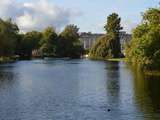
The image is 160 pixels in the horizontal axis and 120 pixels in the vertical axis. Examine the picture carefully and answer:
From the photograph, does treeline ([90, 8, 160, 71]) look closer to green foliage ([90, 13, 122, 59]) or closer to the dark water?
the dark water

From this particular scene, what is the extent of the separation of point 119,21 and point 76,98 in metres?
152

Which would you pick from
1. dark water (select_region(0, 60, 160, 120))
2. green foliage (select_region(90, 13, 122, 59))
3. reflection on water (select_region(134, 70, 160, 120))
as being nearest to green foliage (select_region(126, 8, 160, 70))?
reflection on water (select_region(134, 70, 160, 120))

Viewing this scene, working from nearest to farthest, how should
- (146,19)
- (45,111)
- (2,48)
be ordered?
(45,111)
(146,19)
(2,48)

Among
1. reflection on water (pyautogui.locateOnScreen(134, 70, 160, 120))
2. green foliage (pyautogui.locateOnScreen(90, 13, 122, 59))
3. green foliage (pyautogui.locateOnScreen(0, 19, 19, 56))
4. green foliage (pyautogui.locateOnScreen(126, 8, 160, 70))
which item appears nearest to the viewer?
reflection on water (pyautogui.locateOnScreen(134, 70, 160, 120))

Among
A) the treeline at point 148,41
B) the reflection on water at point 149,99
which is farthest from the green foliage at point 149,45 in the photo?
the reflection on water at point 149,99

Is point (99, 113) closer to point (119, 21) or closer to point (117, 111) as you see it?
point (117, 111)

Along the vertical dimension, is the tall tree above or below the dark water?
above

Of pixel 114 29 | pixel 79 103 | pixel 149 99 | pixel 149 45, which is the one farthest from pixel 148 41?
pixel 114 29

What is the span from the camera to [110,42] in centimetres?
18675

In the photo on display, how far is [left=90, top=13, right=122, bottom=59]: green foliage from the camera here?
18775 cm

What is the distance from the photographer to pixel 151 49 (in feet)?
249

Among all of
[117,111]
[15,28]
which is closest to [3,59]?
[15,28]

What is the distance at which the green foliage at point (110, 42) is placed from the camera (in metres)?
188

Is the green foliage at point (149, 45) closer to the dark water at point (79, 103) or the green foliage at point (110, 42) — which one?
the dark water at point (79, 103)
